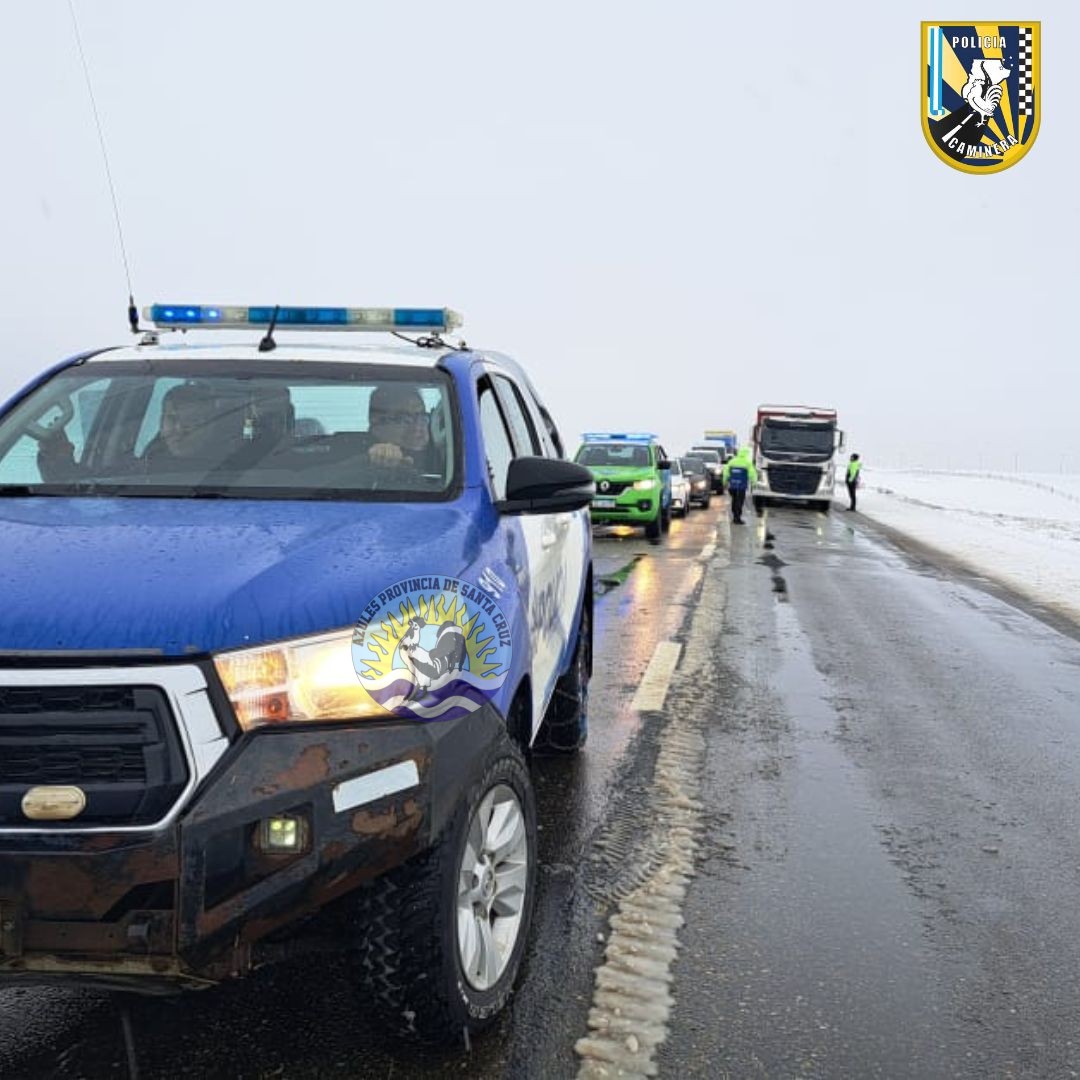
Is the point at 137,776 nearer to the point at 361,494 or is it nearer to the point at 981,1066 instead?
the point at 361,494

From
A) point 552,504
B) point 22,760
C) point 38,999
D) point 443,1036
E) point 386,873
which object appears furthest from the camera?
point 552,504

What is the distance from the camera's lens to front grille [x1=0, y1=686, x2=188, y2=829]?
198cm

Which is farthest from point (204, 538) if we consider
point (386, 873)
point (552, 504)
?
point (552, 504)

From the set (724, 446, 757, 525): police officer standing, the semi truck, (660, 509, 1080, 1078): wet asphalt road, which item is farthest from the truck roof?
(660, 509, 1080, 1078): wet asphalt road

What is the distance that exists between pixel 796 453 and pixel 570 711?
27238mm

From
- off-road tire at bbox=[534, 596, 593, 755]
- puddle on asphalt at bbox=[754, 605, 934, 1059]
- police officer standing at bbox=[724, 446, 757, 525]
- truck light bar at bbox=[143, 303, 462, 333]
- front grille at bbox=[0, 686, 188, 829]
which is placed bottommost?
police officer standing at bbox=[724, 446, 757, 525]

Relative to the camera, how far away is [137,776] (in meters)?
2.00

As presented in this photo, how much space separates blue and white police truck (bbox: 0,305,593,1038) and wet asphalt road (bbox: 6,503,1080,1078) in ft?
1.13

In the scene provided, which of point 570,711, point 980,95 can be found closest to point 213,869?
point 570,711

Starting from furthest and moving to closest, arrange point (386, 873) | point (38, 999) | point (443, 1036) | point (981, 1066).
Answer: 1. point (38, 999)
2. point (981, 1066)
3. point (443, 1036)
4. point (386, 873)

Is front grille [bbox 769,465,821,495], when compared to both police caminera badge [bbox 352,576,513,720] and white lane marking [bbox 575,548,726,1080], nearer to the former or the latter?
white lane marking [bbox 575,548,726,1080]

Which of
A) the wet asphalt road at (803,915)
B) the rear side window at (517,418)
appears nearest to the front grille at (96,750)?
the wet asphalt road at (803,915)

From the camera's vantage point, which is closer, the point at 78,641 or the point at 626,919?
the point at 78,641

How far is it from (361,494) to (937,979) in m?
2.28
